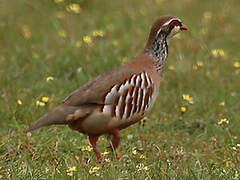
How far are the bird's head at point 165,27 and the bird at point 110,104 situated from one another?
0.91ft

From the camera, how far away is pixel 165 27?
5562mm

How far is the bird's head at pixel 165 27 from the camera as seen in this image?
18.2ft

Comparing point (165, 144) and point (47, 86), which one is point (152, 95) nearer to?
point (165, 144)

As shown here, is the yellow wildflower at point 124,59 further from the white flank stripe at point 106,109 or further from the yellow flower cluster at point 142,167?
the yellow flower cluster at point 142,167

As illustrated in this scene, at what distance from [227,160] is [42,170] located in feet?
4.64

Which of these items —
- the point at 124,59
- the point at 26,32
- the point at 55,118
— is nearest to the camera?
the point at 55,118

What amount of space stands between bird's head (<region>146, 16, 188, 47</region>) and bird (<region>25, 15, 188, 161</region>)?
0.91 feet

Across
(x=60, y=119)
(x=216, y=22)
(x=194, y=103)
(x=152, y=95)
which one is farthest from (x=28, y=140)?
(x=216, y=22)

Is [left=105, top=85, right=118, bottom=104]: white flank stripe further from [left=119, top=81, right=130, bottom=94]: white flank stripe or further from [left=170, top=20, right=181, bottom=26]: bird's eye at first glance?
[left=170, top=20, right=181, bottom=26]: bird's eye

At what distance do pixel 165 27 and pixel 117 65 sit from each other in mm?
1940

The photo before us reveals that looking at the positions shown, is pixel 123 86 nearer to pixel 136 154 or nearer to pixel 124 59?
pixel 136 154

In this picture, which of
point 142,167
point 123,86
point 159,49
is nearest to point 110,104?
point 123,86

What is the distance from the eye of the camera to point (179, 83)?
725 centimetres

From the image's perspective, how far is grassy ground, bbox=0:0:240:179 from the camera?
4.80 m
